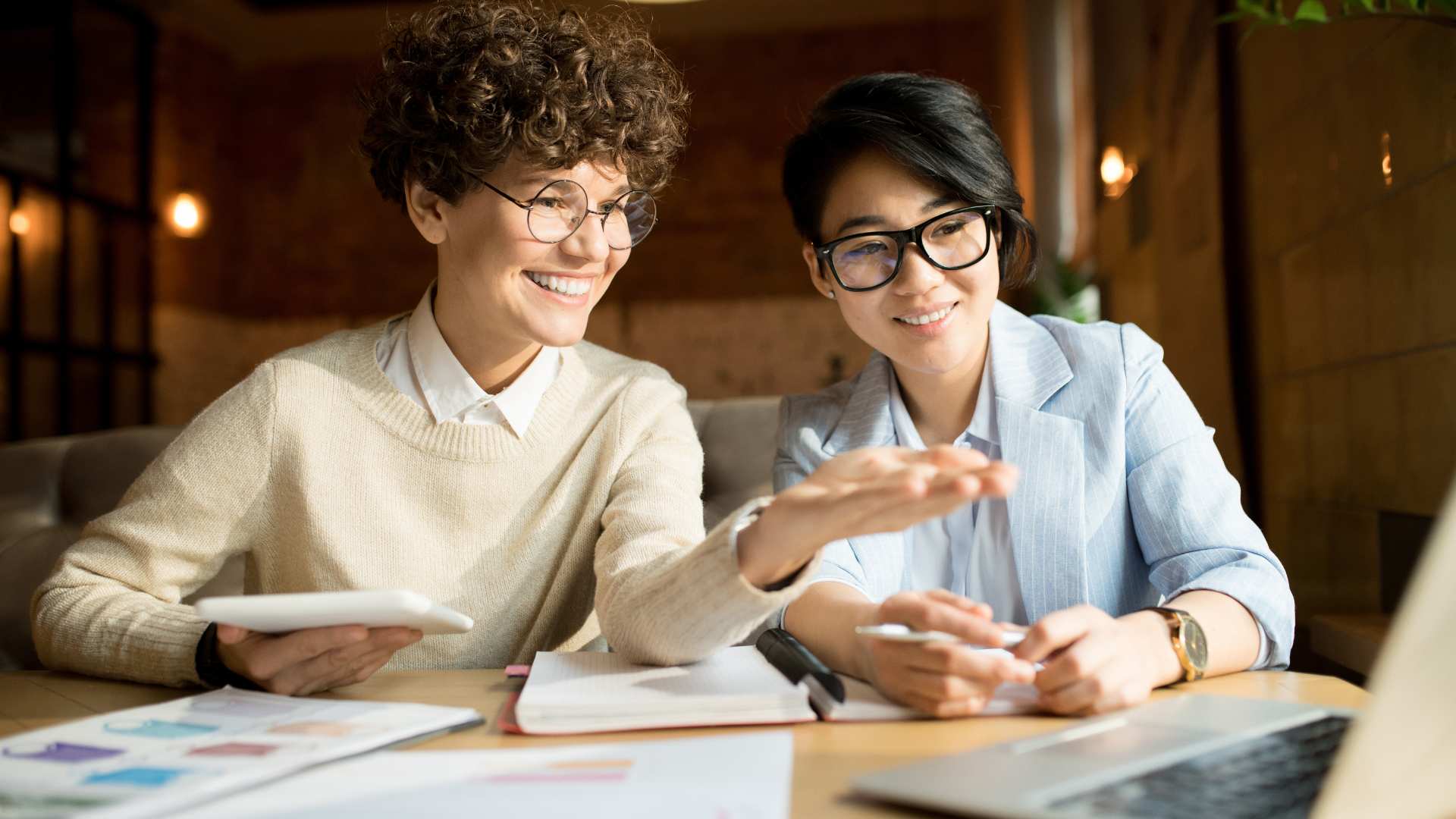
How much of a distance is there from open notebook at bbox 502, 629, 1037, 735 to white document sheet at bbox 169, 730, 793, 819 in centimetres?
5

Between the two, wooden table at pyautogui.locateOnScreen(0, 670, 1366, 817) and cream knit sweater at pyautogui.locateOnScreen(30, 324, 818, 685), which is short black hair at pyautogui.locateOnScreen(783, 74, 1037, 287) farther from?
wooden table at pyautogui.locateOnScreen(0, 670, 1366, 817)

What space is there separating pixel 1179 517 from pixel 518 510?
856 millimetres

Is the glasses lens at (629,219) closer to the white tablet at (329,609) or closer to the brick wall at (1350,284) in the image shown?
the white tablet at (329,609)

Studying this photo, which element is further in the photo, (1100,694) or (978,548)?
(978,548)

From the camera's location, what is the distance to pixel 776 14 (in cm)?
694

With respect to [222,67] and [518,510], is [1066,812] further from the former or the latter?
[222,67]

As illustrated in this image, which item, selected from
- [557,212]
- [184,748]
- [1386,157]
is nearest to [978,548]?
[557,212]

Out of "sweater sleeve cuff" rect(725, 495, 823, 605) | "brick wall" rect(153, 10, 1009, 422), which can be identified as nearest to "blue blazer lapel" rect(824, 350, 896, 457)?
"sweater sleeve cuff" rect(725, 495, 823, 605)

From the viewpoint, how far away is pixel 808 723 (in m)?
0.83

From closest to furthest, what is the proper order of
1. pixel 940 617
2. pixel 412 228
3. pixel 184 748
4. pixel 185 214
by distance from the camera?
pixel 184 748 → pixel 940 617 → pixel 185 214 → pixel 412 228

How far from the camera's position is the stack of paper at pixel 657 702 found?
32.1 inches

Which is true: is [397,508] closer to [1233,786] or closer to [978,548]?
[978,548]

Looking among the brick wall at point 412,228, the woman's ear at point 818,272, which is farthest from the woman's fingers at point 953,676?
the brick wall at point 412,228

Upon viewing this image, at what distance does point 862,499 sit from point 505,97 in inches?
31.7
